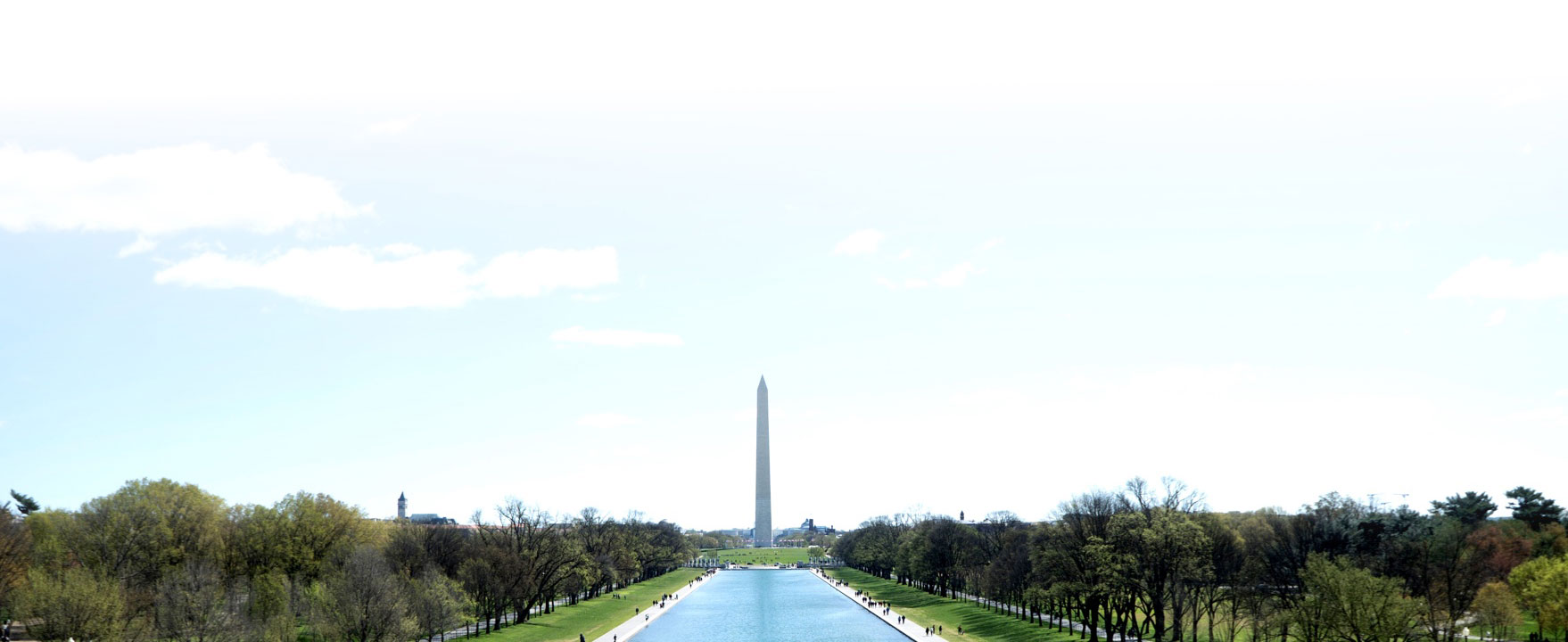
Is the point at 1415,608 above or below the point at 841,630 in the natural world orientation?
above

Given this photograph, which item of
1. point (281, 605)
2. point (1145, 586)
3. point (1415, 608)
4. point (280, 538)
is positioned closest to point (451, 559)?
point (280, 538)

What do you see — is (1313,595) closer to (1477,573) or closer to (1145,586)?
(1145,586)

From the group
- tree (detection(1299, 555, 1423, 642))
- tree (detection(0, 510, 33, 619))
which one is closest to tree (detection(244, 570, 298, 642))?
tree (detection(0, 510, 33, 619))

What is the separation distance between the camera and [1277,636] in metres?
69.4

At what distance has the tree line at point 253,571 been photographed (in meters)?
59.7

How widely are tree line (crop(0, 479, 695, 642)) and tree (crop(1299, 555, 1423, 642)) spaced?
50.1 m

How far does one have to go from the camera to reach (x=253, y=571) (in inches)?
3091

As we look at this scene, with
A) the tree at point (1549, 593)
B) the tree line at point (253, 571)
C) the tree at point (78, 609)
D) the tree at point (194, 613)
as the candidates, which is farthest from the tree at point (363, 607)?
the tree at point (1549, 593)

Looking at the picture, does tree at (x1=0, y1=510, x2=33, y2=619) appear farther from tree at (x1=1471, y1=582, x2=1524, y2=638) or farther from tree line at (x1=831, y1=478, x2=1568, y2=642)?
tree at (x1=1471, y1=582, x2=1524, y2=638)

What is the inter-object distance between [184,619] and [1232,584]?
65.3 metres

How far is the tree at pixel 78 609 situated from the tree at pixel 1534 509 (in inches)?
4673

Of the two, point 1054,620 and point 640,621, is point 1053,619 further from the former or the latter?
point 640,621

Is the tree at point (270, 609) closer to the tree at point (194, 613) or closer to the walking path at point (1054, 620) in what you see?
the tree at point (194, 613)

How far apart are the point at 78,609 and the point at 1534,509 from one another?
123 m
